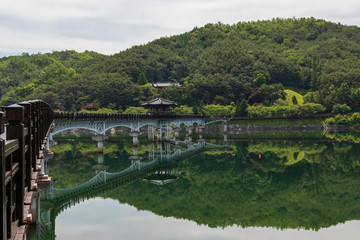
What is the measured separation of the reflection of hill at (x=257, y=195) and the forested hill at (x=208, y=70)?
67687 mm

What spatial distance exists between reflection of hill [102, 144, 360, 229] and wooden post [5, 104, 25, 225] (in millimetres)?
15966

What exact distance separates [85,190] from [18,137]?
23399 mm

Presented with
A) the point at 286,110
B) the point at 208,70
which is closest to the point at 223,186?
the point at 286,110

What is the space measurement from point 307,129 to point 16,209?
93.3m

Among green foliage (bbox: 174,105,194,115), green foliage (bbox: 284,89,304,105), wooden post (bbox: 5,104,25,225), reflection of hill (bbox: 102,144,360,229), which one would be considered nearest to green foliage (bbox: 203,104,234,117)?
green foliage (bbox: 174,105,194,115)

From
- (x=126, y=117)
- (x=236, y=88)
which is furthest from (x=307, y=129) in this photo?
(x=126, y=117)

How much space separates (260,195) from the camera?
30016 millimetres

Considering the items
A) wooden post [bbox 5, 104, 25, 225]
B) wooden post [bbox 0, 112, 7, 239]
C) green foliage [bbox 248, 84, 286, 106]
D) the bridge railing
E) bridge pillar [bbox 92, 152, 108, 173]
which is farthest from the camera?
green foliage [bbox 248, 84, 286, 106]

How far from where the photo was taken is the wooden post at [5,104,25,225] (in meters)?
7.55

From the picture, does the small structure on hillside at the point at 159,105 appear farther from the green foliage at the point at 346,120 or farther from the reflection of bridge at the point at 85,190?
the green foliage at the point at 346,120

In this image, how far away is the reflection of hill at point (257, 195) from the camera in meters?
24.1

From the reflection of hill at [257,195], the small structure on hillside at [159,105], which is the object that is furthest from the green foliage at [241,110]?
the reflection of hill at [257,195]

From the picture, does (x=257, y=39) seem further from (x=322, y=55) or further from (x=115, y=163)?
(x=115, y=163)

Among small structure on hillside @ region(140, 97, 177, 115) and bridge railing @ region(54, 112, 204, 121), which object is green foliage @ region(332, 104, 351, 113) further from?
bridge railing @ region(54, 112, 204, 121)
